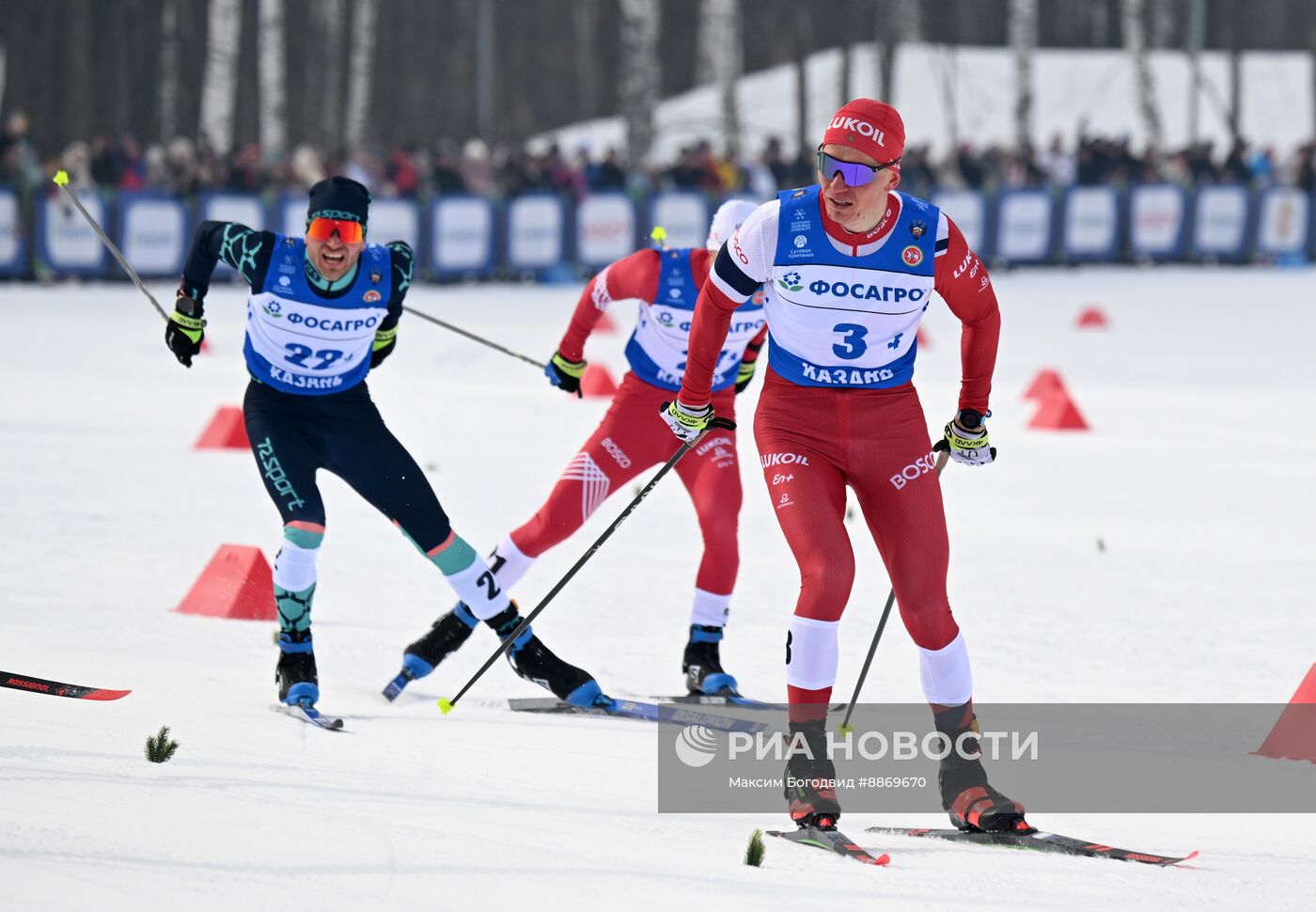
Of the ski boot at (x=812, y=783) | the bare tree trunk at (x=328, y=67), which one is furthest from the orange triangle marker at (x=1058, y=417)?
the bare tree trunk at (x=328, y=67)

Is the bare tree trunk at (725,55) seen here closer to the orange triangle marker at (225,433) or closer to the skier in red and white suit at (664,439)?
the orange triangle marker at (225,433)

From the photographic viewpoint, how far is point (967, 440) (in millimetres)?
5734

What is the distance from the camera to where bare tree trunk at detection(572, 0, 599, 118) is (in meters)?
61.3

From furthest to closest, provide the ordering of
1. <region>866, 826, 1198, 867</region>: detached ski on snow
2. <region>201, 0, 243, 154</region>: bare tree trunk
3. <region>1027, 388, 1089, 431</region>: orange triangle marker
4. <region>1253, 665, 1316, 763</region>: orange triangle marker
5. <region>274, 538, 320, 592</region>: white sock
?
<region>201, 0, 243, 154</region>: bare tree trunk → <region>1027, 388, 1089, 431</region>: orange triangle marker → <region>274, 538, 320, 592</region>: white sock → <region>1253, 665, 1316, 763</region>: orange triangle marker → <region>866, 826, 1198, 867</region>: detached ski on snow

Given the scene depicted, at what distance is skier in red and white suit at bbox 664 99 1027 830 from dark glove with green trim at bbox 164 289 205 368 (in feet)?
7.23

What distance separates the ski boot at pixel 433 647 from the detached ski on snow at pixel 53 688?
1.06 metres

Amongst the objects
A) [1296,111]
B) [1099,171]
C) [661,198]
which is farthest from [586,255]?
[1296,111]

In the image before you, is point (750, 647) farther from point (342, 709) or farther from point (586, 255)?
point (586, 255)

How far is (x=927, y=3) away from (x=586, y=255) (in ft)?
136

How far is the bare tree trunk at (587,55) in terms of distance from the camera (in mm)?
61338

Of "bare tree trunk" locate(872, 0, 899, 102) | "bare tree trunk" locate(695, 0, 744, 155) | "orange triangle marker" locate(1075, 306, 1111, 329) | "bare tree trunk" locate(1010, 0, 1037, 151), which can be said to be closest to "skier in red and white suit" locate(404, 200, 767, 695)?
"orange triangle marker" locate(1075, 306, 1111, 329)

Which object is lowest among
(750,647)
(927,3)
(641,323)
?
(750,647)

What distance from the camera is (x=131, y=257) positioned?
22672 mm

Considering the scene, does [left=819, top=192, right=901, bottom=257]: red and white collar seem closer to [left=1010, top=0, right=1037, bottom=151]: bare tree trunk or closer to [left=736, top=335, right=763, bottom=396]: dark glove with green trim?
[left=736, top=335, right=763, bottom=396]: dark glove with green trim
